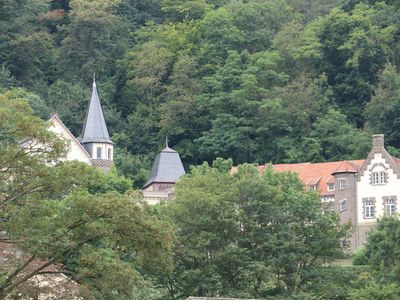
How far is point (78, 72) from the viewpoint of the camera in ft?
395

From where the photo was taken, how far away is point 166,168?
10244cm

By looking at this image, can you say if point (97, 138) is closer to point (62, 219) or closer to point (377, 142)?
point (377, 142)

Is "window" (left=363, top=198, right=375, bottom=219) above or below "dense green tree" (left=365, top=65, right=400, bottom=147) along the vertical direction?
below

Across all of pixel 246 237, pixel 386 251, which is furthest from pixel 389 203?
pixel 386 251

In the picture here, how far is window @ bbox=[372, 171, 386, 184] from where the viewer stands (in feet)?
306

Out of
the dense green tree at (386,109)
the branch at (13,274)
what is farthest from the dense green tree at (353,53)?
the branch at (13,274)

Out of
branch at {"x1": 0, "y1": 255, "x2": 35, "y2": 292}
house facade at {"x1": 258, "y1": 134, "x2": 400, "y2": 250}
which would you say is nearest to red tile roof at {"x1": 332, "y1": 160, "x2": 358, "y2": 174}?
house facade at {"x1": 258, "y1": 134, "x2": 400, "y2": 250}

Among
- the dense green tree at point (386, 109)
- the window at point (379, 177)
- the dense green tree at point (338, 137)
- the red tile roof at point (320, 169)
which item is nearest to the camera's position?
the window at point (379, 177)

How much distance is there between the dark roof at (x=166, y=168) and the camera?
101438mm

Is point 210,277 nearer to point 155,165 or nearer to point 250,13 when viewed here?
point 155,165

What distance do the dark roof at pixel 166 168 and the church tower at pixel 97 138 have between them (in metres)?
2.82

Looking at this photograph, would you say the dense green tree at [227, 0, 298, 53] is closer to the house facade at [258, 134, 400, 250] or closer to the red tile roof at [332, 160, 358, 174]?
the red tile roof at [332, 160, 358, 174]

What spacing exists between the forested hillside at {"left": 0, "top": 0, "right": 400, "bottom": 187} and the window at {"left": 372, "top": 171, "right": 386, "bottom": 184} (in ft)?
29.8

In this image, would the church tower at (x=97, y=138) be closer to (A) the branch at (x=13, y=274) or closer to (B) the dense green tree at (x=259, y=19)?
(B) the dense green tree at (x=259, y=19)
